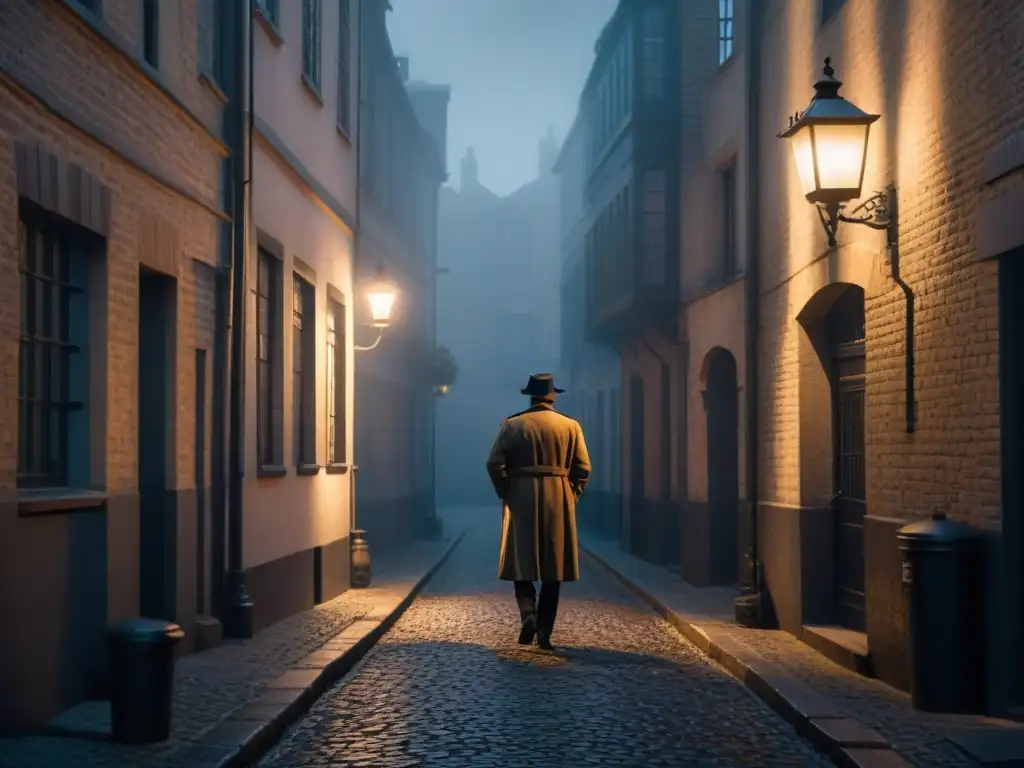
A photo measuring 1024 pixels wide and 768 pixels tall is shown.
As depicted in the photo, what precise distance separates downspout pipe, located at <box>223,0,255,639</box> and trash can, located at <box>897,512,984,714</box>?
5.52 meters

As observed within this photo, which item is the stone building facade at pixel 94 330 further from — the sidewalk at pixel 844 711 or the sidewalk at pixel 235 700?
the sidewalk at pixel 844 711

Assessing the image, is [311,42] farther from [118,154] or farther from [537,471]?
[118,154]

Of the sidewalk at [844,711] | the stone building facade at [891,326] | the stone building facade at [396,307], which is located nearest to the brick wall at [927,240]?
the stone building facade at [891,326]

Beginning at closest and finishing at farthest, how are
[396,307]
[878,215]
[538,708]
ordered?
[538,708] < [878,215] < [396,307]

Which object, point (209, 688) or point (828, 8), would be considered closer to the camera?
point (209, 688)

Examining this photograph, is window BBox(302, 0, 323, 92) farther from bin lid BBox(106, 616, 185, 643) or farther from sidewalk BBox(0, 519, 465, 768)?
bin lid BBox(106, 616, 185, 643)

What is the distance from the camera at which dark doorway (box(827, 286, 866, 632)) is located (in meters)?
11.8

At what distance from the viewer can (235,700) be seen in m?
8.66

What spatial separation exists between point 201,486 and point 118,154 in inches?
121

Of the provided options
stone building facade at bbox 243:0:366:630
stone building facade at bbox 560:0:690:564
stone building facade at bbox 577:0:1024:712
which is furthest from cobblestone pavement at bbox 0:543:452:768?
stone building facade at bbox 560:0:690:564

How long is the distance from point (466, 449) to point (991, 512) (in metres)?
44.7

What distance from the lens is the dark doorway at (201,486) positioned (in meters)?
11.5

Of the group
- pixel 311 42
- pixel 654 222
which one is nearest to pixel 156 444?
pixel 311 42

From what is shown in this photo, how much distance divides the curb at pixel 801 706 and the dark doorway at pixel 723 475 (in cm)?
448
